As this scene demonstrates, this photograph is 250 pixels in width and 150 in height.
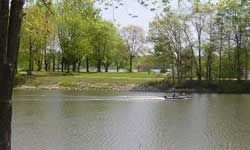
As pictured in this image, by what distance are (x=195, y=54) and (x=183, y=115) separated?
39941 millimetres

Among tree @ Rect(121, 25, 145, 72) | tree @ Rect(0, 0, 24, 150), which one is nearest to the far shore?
tree @ Rect(121, 25, 145, 72)

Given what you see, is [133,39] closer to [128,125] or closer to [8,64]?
[128,125]

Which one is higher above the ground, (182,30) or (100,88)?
(182,30)

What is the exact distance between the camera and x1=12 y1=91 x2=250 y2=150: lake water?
26772mm

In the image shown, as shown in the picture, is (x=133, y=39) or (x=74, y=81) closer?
(x=74, y=81)

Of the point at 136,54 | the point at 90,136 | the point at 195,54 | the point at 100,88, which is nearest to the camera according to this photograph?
the point at 90,136

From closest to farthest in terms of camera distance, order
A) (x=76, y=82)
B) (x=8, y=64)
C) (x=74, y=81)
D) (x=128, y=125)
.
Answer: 1. (x=8, y=64)
2. (x=128, y=125)
3. (x=76, y=82)
4. (x=74, y=81)

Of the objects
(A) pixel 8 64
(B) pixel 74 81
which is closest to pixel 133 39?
(B) pixel 74 81

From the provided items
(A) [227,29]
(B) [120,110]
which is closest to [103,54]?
(A) [227,29]

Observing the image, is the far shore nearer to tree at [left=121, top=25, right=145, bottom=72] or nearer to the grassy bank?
the grassy bank

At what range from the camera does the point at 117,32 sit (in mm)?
108188

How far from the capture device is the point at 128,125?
3503cm

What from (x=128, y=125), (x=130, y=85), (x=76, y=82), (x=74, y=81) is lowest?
(x=128, y=125)

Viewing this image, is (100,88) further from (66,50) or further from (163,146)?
(163,146)
